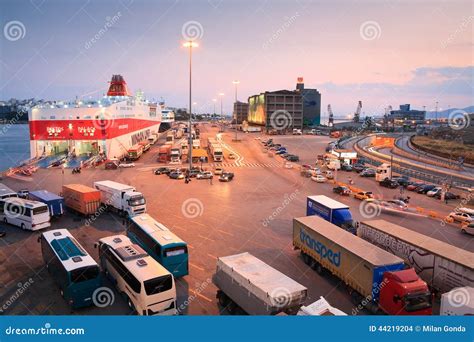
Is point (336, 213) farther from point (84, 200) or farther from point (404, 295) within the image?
point (84, 200)

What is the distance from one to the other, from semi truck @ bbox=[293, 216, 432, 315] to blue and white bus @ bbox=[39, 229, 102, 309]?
9322 millimetres

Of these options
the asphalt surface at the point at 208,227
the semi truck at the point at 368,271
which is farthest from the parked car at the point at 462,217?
the semi truck at the point at 368,271

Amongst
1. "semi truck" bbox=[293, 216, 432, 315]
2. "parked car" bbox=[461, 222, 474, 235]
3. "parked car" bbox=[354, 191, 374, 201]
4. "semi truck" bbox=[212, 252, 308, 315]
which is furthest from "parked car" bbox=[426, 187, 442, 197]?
"semi truck" bbox=[212, 252, 308, 315]

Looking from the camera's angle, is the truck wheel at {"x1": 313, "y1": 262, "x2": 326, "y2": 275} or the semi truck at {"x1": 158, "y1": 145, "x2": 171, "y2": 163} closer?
the truck wheel at {"x1": 313, "y1": 262, "x2": 326, "y2": 275}

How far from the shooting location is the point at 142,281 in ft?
39.9

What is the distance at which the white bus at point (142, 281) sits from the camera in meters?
12.2

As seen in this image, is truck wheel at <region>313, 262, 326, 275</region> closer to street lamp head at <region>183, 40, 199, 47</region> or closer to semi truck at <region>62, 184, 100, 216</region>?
semi truck at <region>62, 184, 100, 216</region>

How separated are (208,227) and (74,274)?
10.8 m

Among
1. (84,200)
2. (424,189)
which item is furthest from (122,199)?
(424,189)

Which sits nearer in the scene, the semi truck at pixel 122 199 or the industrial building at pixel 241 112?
the semi truck at pixel 122 199

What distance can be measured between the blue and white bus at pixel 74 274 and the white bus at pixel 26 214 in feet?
26.4

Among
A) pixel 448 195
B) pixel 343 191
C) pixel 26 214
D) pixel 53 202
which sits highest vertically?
pixel 53 202

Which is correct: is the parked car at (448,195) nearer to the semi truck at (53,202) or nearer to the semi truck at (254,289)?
the semi truck at (254,289)

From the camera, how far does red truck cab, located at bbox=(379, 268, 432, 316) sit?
477 inches
